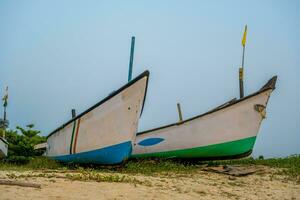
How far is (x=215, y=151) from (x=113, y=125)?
4.04 metres

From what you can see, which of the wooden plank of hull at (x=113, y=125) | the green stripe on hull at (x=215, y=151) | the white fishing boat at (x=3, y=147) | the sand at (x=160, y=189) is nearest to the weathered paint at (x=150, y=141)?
the green stripe on hull at (x=215, y=151)

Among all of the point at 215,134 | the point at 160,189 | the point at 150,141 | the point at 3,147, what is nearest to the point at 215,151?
the point at 215,134

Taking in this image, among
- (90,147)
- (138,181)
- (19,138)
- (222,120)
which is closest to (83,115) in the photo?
(90,147)

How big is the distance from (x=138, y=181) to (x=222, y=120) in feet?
16.6

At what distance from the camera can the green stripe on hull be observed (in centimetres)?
1116

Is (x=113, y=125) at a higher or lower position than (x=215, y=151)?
higher

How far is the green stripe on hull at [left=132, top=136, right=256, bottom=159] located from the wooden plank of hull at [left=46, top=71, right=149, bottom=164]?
9.58 ft

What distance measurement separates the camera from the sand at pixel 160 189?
16.8ft

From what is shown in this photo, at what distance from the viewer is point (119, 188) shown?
5.95 m

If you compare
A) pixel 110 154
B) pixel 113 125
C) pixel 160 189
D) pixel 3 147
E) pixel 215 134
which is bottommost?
pixel 160 189

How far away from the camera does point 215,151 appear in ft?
37.2

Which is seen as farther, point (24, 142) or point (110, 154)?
point (24, 142)

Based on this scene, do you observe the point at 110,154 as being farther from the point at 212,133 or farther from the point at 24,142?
the point at 24,142

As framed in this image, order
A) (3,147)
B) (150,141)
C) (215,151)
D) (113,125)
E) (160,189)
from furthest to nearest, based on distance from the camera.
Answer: (3,147), (150,141), (215,151), (113,125), (160,189)
